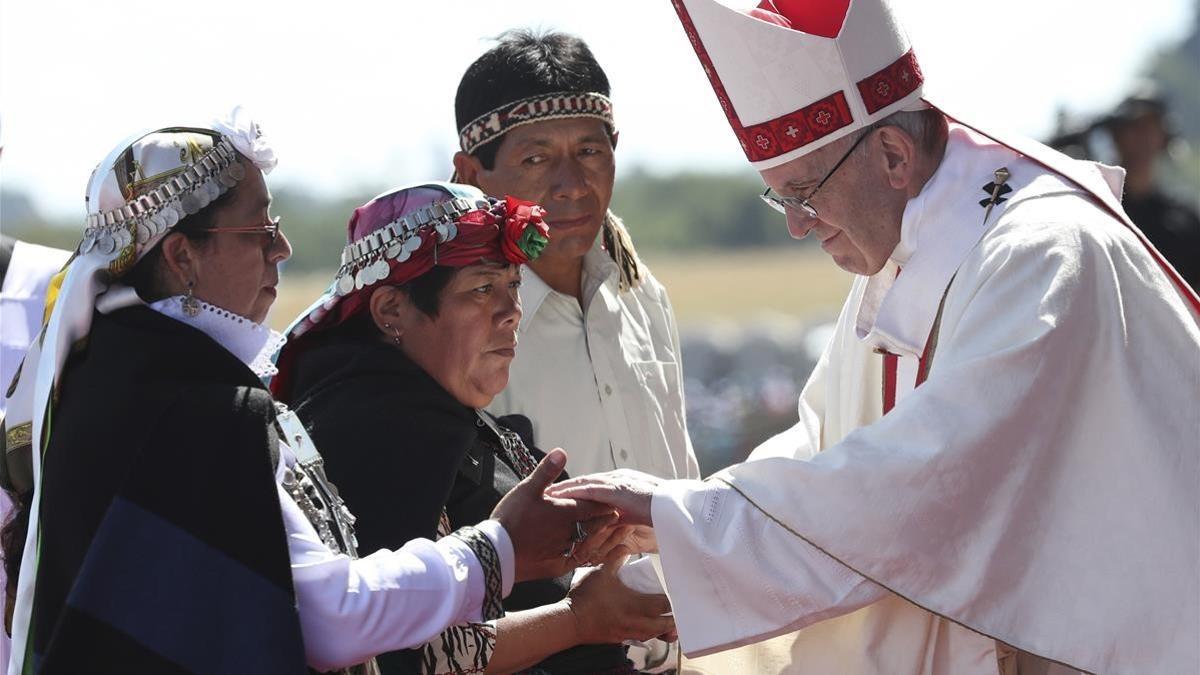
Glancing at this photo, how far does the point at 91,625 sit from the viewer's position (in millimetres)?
2775

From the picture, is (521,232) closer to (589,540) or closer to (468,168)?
(589,540)

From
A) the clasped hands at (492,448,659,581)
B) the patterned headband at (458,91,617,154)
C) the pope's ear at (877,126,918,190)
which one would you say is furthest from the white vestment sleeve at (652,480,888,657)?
the patterned headband at (458,91,617,154)

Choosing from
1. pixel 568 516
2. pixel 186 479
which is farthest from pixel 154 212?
pixel 568 516

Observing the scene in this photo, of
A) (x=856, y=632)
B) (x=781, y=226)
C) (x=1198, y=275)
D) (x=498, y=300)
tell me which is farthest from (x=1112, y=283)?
(x=781, y=226)

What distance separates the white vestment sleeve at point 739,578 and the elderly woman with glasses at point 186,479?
1.30 feet

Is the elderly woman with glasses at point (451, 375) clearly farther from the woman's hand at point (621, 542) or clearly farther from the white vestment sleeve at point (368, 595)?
the white vestment sleeve at point (368, 595)

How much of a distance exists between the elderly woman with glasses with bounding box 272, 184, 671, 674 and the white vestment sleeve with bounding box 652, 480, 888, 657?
0.65ft

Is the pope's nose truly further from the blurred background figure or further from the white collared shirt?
the blurred background figure

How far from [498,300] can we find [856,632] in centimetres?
111

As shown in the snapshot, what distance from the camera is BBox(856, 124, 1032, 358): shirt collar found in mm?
3752

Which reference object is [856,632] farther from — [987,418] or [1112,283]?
[1112,283]

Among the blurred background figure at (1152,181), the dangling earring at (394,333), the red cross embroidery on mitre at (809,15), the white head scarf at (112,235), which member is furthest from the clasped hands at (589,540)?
the blurred background figure at (1152,181)

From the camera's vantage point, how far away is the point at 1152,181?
850 centimetres

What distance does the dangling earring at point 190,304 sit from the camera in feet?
9.93
